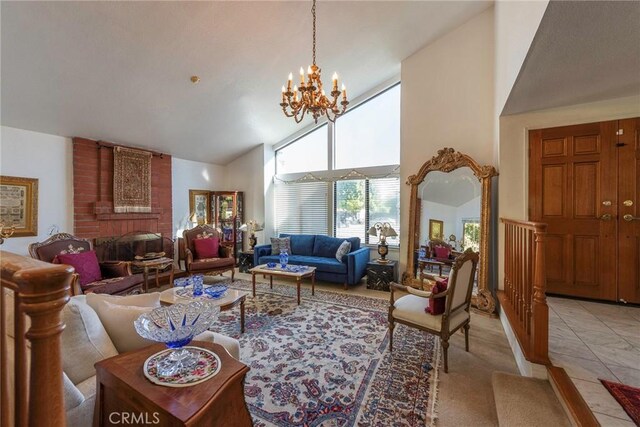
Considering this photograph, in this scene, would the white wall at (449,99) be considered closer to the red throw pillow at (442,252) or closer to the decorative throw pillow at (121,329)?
the red throw pillow at (442,252)

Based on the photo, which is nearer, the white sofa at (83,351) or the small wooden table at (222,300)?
the white sofa at (83,351)

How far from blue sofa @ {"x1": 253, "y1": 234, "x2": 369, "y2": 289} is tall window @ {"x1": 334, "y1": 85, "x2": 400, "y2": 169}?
1.59m

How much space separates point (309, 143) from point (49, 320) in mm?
5796

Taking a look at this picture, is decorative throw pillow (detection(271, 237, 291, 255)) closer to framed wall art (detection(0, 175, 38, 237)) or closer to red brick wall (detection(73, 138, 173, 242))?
red brick wall (detection(73, 138, 173, 242))

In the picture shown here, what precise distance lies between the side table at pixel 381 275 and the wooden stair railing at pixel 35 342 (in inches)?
164

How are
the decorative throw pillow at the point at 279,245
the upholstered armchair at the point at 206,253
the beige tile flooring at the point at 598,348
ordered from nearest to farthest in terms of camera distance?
1. the beige tile flooring at the point at 598,348
2. the upholstered armchair at the point at 206,253
3. the decorative throw pillow at the point at 279,245

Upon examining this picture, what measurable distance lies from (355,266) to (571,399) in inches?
121

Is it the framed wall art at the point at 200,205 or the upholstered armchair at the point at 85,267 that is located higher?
the framed wall art at the point at 200,205

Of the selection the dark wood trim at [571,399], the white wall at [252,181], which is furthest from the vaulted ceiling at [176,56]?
the dark wood trim at [571,399]

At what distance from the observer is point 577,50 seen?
184 centimetres

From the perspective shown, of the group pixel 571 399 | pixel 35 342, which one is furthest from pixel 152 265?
pixel 571 399

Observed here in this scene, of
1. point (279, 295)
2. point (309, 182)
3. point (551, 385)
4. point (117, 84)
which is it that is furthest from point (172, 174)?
point (551, 385)

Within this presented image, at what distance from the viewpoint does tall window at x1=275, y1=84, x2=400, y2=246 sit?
5129mm

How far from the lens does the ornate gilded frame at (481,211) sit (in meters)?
3.56
